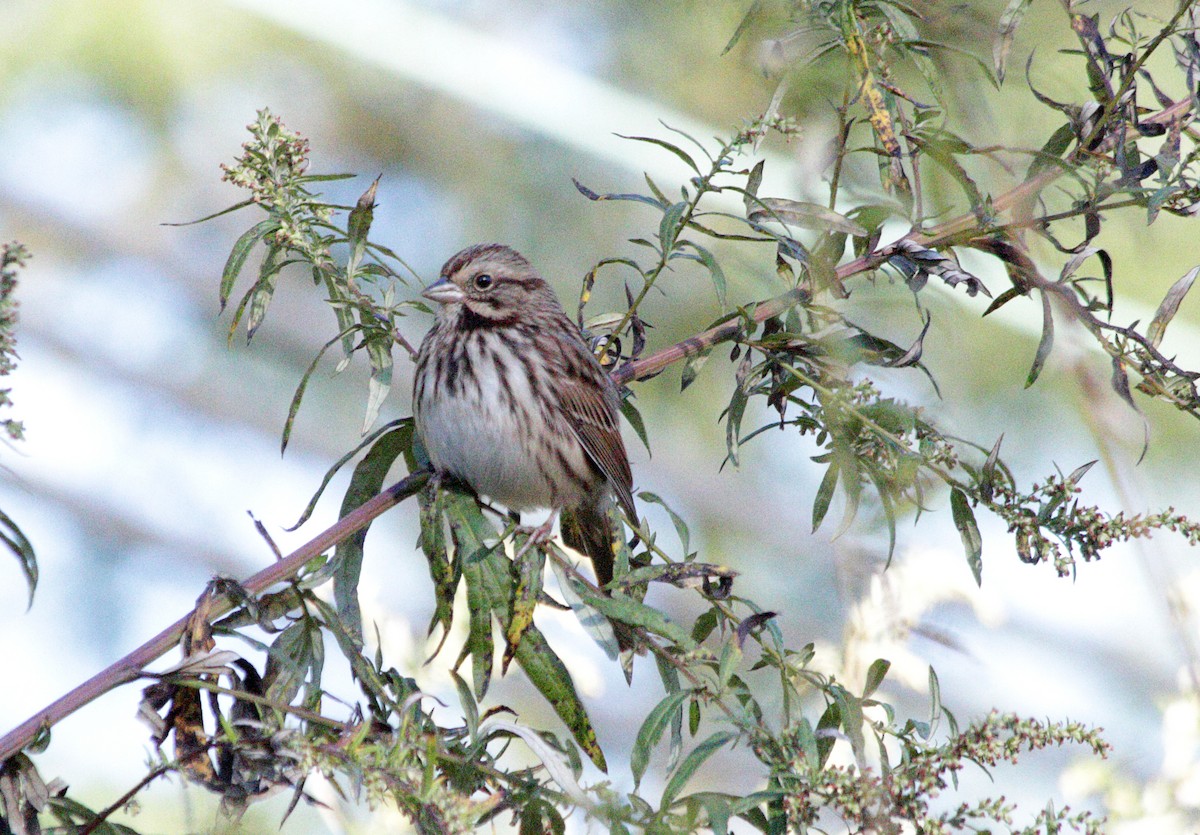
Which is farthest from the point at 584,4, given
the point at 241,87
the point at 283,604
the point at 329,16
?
the point at 283,604

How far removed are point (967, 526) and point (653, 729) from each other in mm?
484

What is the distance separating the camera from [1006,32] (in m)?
1.63

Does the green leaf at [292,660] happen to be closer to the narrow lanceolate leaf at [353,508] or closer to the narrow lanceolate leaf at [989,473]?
the narrow lanceolate leaf at [353,508]

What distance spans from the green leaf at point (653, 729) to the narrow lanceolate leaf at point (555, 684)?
0.24 feet

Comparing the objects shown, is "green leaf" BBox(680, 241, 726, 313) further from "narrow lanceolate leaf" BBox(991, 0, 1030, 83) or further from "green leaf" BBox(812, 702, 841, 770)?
"green leaf" BBox(812, 702, 841, 770)

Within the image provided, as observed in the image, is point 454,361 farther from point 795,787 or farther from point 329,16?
point 329,16

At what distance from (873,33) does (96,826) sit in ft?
4.33

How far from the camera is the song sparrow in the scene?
2795 mm

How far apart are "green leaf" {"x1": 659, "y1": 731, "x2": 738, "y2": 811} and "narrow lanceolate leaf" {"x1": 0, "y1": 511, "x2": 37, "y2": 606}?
75 cm

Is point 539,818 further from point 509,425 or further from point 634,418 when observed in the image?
point 509,425

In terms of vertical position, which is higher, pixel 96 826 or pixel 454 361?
pixel 454 361

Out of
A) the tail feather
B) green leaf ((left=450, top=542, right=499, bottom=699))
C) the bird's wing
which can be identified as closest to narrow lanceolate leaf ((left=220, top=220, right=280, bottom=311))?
green leaf ((left=450, top=542, right=499, bottom=699))

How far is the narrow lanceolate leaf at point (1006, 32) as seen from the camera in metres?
1.60

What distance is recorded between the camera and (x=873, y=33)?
1.71 m
